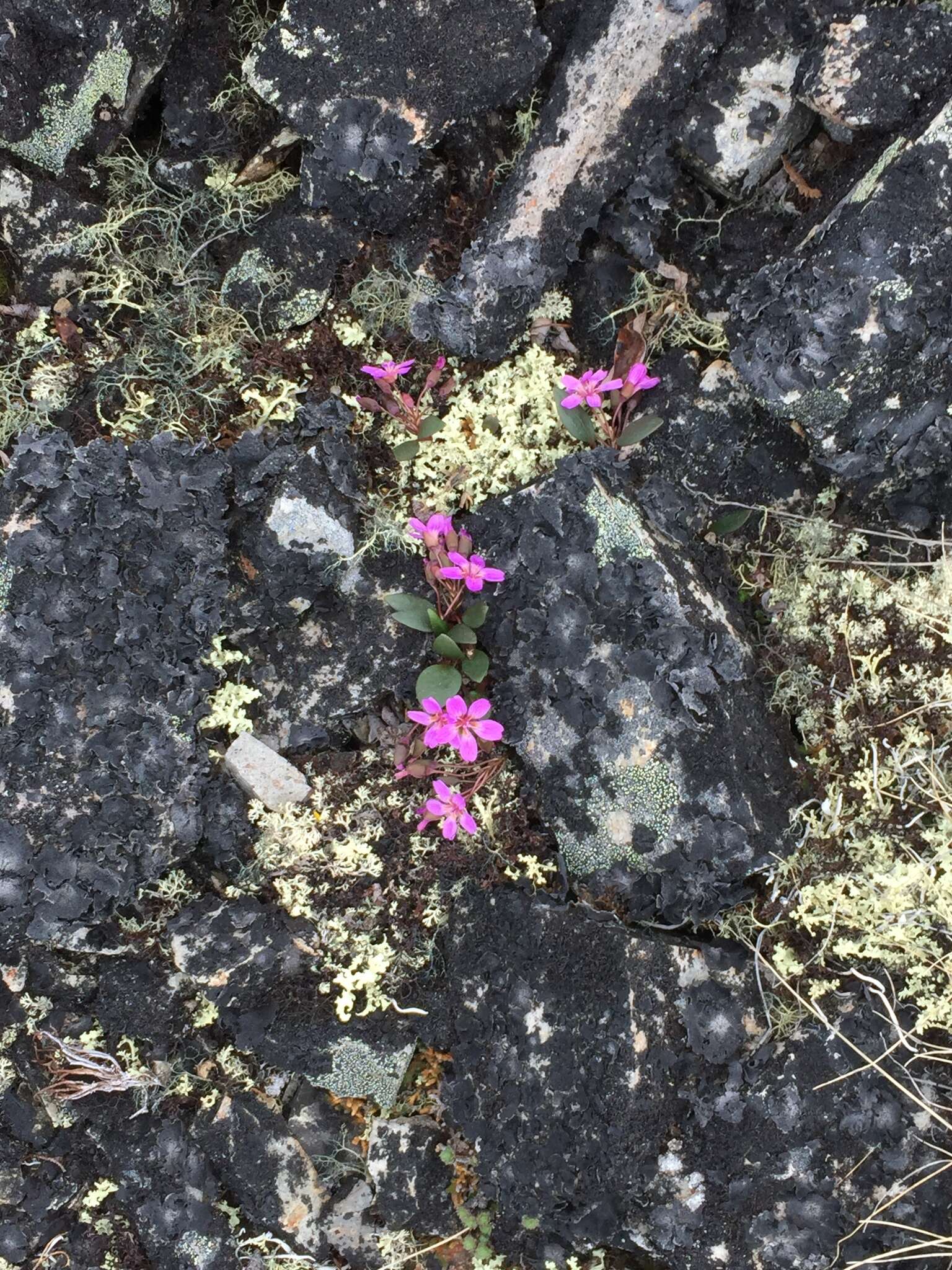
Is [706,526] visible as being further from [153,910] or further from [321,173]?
[153,910]

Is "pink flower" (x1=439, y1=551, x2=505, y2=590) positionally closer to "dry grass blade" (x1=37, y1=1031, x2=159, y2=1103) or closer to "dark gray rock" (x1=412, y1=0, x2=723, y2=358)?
"dark gray rock" (x1=412, y1=0, x2=723, y2=358)

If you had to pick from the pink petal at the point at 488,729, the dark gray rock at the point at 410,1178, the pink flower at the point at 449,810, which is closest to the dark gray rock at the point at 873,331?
the pink petal at the point at 488,729

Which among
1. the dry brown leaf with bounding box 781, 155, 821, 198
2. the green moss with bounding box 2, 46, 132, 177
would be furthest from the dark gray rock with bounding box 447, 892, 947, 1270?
the green moss with bounding box 2, 46, 132, 177

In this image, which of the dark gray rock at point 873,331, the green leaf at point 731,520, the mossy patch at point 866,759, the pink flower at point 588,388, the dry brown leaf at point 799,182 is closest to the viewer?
the dark gray rock at point 873,331

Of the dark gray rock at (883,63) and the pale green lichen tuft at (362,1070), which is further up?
the dark gray rock at (883,63)

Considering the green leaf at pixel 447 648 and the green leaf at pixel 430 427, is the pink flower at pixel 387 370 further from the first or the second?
the green leaf at pixel 447 648

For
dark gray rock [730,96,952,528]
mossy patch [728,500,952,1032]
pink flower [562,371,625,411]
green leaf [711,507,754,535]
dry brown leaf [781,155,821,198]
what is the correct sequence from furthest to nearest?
green leaf [711,507,754,535]
dry brown leaf [781,155,821,198]
pink flower [562,371,625,411]
mossy patch [728,500,952,1032]
dark gray rock [730,96,952,528]

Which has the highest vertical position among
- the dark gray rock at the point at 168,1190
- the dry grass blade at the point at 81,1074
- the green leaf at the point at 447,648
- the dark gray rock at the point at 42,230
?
the dark gray rock at the point at 42,230

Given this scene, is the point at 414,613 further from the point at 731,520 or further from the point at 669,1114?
the point at 669,1114
